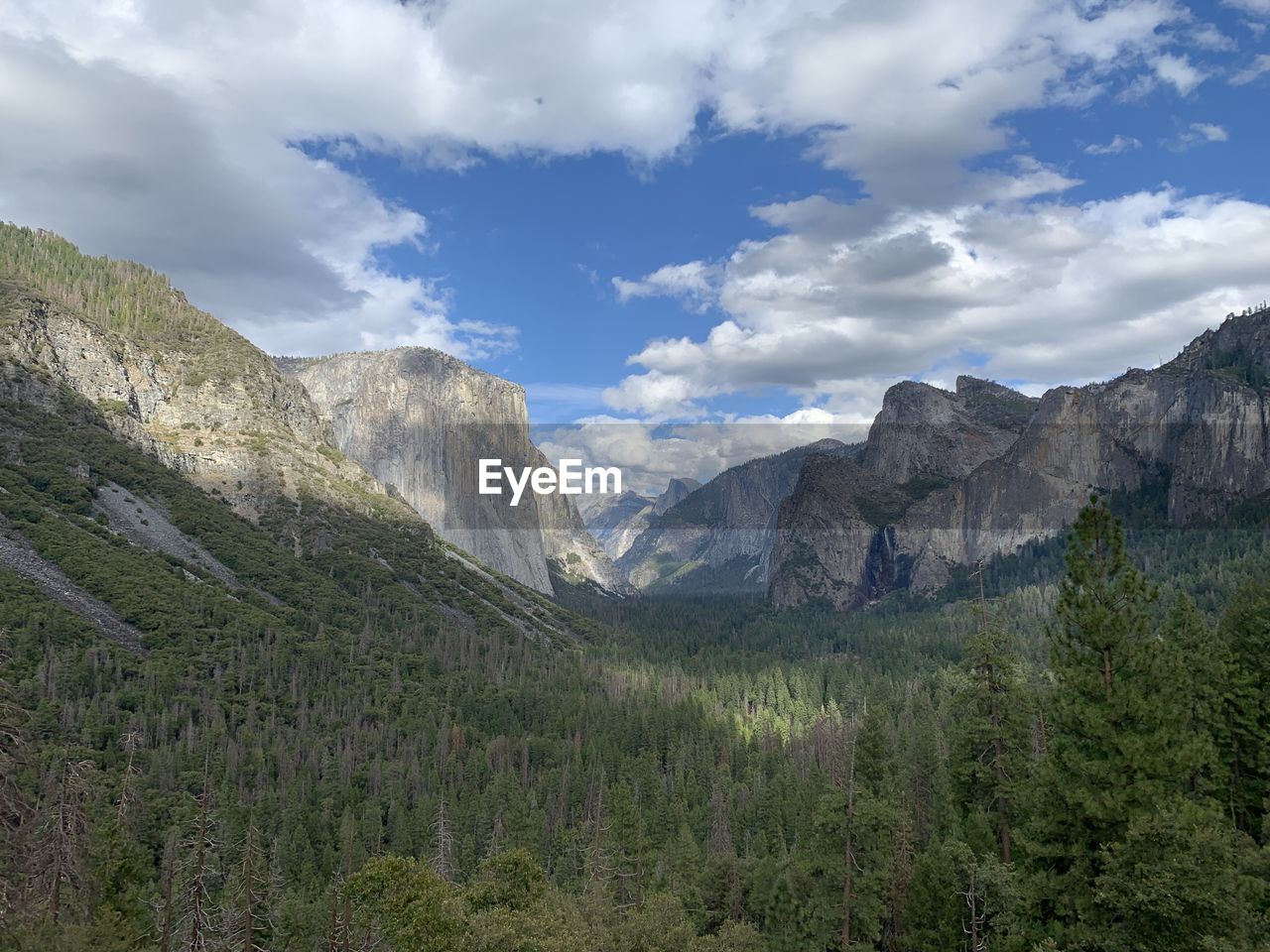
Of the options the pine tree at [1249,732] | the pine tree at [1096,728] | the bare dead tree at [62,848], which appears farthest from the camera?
the pine tree at [1249,732]

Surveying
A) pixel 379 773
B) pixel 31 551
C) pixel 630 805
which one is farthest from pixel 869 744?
pixel 31 551

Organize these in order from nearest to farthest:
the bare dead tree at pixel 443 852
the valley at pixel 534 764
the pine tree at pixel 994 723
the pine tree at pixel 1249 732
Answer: the valley at pixel 534 764, the pine tree at pixel 1249 732, the pine tree at pixel 994 723, the bare dead tree at pixel 443 852

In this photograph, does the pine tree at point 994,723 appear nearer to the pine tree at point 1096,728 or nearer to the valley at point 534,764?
the valley at point 534,764

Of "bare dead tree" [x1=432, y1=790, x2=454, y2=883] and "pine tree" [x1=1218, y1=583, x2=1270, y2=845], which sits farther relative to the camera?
"bare dead tree" [x1=432, y1=790, x2=454, y2=883]

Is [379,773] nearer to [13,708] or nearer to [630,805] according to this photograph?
[630,805]

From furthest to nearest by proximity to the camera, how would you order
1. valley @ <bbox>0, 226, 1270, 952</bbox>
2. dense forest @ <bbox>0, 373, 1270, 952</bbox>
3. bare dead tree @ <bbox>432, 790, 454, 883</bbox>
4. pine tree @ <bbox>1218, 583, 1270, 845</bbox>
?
1. bare dead tree @ <bbox>432, 790, 454, 883</bbox>
2. pine tree @ <bbox>1218, 583, 1270, 845</bbox>
3. valley @ <bbox>0, 226, 1270, 952</bbox>
4. dense forest @ <bbox>0, 373, 1270, 952</bbox>

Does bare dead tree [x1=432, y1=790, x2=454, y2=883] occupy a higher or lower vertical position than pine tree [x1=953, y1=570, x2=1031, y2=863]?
lower

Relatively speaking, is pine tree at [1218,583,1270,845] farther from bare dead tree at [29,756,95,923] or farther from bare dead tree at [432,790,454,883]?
bare dead tree at [432,790,454,883]

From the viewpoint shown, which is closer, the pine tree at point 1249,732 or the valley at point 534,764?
the valley at point 534,764

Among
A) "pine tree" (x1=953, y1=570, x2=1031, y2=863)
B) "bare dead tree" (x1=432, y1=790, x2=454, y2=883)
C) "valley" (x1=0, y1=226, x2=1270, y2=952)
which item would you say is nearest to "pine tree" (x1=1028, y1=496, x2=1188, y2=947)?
"valley" (x1=0, y1=226, x2=1270, y2=952)

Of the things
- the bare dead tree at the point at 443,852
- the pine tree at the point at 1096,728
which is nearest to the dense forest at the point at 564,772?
the pine tree at the point at 1096,728
